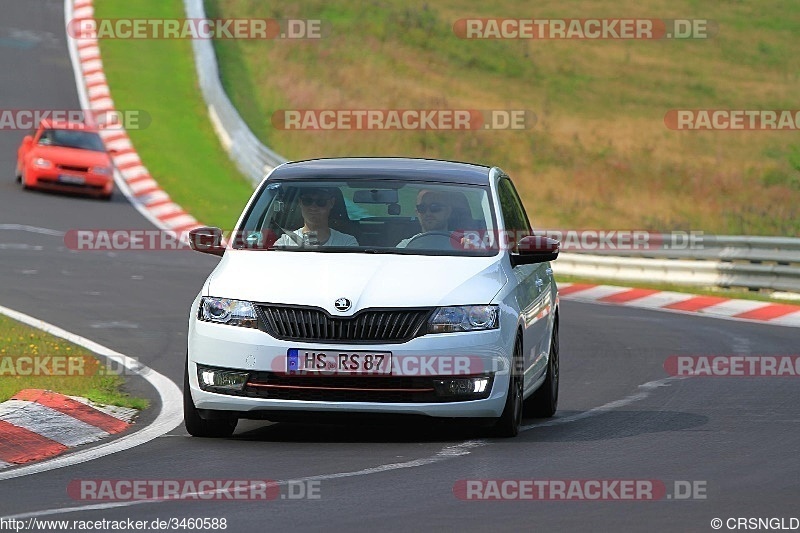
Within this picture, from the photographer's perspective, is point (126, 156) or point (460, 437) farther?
point (126, 156)

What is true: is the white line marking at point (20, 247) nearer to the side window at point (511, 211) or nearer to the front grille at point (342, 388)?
the side window at point (511, 211)

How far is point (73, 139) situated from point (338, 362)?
2260cm

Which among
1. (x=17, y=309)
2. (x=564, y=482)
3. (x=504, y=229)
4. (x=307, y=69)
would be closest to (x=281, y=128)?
(x=307, y=69)

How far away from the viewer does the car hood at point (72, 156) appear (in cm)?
2994

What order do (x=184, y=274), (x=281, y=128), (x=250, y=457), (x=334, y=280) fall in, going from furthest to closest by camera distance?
(x=281, y=128)
(x=184, y=274)
(x=334, y=280)
(x=250, y=457)

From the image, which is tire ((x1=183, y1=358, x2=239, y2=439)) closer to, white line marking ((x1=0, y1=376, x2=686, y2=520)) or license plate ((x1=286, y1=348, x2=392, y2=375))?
license plate ((x1=286, y1=348, x2=392, y2=375))

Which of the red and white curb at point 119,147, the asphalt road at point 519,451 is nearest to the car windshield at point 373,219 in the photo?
the asphalt road at point 519,451

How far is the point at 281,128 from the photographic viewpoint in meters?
40.9

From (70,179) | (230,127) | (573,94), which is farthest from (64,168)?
(573,94)

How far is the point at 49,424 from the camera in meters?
10.0

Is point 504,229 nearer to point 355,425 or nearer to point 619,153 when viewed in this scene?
point 355,425

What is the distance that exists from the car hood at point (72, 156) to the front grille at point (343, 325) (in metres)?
20.8

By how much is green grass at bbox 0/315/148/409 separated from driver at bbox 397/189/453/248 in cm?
235

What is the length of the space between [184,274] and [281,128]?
1937 cm
